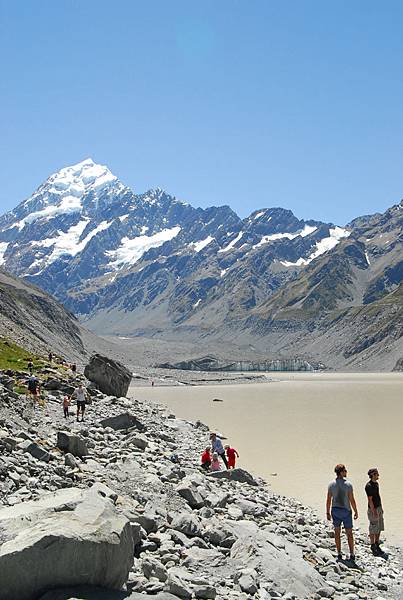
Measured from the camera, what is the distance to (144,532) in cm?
1319

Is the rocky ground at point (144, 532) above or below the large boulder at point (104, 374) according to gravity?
below

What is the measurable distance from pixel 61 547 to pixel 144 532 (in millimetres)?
4200

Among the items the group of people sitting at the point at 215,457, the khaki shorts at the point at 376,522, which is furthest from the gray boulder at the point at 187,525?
the group of people sitting at the point at 215,457

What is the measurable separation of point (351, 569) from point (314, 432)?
3634cm

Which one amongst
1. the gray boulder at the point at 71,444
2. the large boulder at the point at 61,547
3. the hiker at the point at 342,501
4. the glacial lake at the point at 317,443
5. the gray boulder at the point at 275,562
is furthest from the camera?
the glacial lake at the point at 317,443

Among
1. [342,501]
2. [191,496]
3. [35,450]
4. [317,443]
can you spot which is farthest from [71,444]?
[317,443]

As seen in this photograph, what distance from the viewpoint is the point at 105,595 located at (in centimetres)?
953

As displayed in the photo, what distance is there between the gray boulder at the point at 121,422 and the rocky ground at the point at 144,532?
4724mm

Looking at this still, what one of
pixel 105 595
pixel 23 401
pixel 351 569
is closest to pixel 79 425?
pixel 23 401

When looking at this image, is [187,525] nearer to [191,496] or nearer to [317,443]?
[191,496]

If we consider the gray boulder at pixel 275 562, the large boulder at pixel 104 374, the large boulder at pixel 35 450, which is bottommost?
the gray boulder at pixel 275 562

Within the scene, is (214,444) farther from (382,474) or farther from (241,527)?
(241,527)

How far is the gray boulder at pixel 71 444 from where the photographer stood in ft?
64.7

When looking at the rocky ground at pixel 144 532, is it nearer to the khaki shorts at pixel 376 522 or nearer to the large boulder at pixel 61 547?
the large boulder at pixel 61 547
